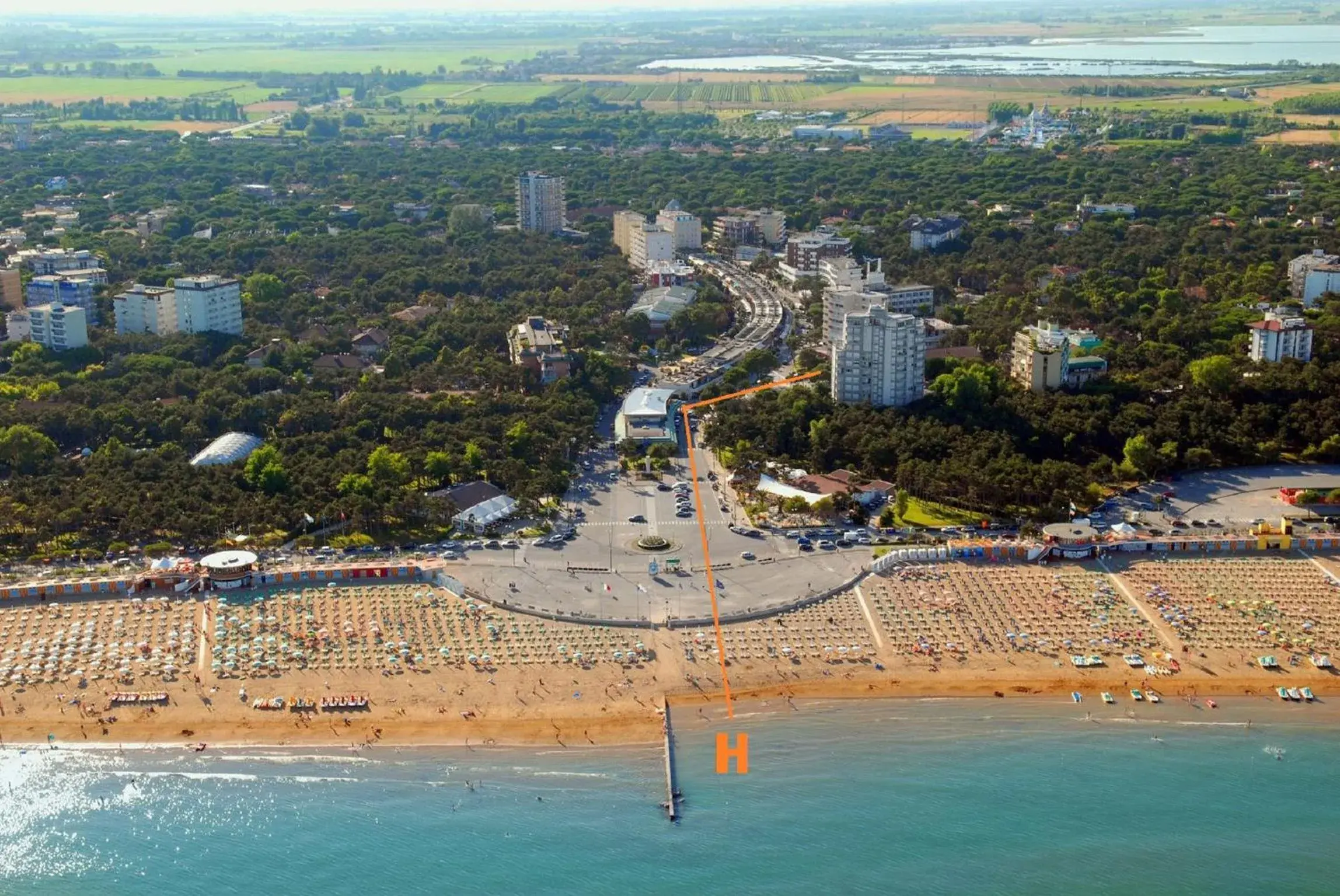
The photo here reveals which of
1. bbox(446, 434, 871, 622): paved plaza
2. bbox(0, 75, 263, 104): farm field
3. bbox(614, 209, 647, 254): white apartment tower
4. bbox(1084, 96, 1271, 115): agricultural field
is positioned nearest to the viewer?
bbox(446, 434, 871, 622): paved plaza

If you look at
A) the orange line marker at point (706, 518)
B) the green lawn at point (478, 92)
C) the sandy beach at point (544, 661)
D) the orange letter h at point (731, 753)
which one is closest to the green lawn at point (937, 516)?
the sandy beach at point (544, 661)

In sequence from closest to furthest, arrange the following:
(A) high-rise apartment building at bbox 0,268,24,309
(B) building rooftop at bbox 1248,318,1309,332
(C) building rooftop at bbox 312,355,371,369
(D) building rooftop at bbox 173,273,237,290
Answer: (B) building rooftop at bbox 1248,318,1309,332 → (C) building rooftop at bbox 312,355,371,369 → (D) building rooftop at bbox 173,273,237,290 → (A) high-rise apartment building at bbox 0,268,24,309

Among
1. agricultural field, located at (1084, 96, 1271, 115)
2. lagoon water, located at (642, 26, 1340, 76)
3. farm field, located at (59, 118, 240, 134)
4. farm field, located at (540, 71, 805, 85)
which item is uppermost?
lagoon water, located at (642, 26, 1340, 76)

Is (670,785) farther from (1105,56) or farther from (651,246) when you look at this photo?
(1105,56)

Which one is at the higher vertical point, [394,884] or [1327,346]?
[1327,346]

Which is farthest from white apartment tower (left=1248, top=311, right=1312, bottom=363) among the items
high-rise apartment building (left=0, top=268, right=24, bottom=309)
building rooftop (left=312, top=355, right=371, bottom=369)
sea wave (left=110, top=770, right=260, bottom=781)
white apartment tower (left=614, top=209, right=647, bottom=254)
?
high-rise apartment building (left=0, top=268, right=24, bottom=309)

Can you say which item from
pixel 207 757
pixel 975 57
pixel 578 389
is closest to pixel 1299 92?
pixel 975 57

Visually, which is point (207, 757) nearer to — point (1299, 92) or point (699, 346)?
point (699, 346)

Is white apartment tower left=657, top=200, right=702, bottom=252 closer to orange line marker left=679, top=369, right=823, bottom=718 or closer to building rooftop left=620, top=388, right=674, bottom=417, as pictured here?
orange line marker left=679, top=369, right=823, bottom=718
